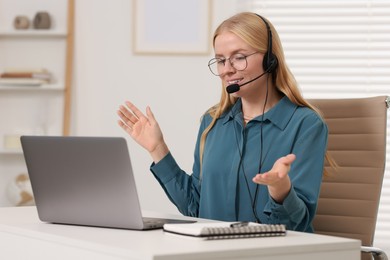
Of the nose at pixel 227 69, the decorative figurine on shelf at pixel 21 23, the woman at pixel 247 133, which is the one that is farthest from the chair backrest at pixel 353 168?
the decorative figurine on shelf at pixel 21 23

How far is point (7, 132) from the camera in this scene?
425 cm

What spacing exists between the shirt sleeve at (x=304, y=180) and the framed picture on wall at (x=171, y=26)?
6.03 feet

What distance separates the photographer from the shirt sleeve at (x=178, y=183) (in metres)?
2.44

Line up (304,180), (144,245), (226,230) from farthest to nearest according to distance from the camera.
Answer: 1. (304,180)
2. (226,230)
3. (144,245)

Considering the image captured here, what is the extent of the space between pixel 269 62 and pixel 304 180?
403 millimetres

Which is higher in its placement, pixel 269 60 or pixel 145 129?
pixel 269 60

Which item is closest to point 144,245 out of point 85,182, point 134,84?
point 85,182

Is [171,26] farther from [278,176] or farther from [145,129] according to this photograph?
[278,176]

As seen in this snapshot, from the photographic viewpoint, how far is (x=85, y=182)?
1.83m

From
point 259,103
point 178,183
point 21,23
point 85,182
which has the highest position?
point 21,23

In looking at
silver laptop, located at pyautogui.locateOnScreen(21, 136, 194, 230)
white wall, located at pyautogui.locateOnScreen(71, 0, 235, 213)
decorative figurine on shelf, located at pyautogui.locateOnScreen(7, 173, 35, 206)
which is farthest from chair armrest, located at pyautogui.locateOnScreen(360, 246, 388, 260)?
decorative figurine on shelf, located at pyautogui.locateOnScreen(7, 173, 35, 206)

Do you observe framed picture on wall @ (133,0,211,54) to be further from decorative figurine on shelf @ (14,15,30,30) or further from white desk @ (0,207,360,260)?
white desk @ (0,207,360,260)

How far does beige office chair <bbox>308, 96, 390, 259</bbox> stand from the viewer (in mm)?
2496

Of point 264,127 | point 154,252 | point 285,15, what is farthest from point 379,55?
point 154,252
